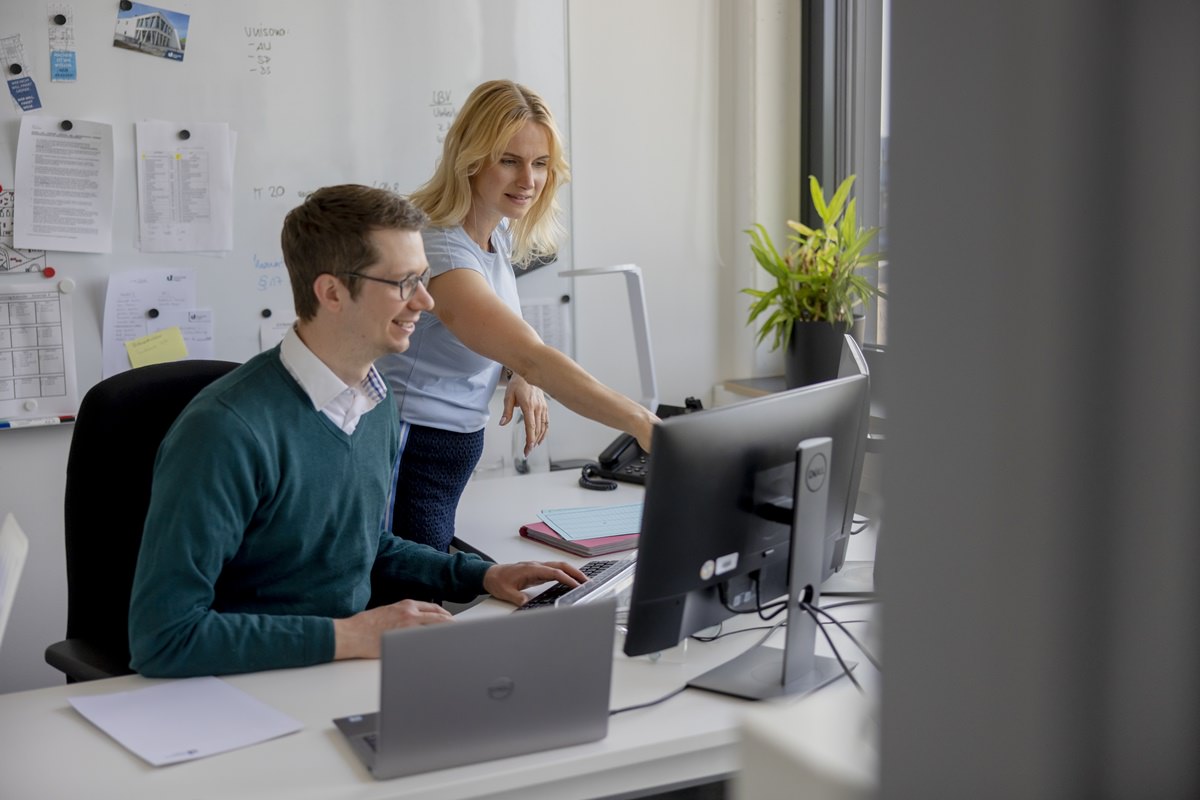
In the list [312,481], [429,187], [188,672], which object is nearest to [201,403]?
[312,481]

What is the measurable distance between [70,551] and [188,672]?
490 millimetres

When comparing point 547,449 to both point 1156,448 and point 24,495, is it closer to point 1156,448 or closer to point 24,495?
point 24,495

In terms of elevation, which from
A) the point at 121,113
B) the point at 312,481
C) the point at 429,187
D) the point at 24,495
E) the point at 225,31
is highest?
the point at 225,31

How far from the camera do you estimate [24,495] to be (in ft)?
9.29

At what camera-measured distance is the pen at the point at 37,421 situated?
277 cm

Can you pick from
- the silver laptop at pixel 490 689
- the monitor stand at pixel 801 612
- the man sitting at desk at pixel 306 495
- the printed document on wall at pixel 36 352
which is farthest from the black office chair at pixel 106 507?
the printed document on wall at pixel 36 352

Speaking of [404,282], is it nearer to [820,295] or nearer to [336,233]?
[336,233]

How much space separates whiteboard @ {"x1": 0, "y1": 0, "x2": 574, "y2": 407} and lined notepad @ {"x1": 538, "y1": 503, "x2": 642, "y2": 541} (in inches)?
46.6

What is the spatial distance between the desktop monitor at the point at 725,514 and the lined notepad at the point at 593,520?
25.5 inches

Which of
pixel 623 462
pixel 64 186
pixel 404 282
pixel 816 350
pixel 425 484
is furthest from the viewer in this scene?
pixel 816 350

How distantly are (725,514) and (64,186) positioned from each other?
2.13 metres

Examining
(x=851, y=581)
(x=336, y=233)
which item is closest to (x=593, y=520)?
(x=851, y=581)

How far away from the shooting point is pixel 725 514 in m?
1.40

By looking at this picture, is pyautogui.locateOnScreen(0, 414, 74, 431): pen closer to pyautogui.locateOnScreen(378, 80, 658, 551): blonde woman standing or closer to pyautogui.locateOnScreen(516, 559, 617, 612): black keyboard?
pyautogui.locateOnScreen(378, 80, 658, 551): blonde woman standing
